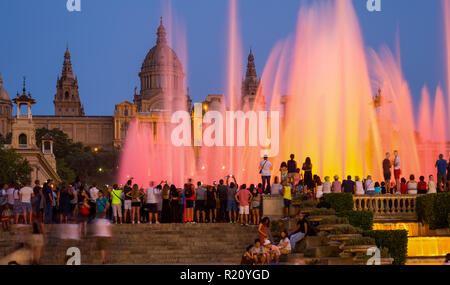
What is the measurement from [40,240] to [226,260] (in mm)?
5148

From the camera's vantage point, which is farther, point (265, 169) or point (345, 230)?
point (265, 169)

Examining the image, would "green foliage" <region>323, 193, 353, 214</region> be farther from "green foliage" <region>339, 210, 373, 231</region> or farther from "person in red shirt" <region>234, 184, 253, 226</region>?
"person in red shirt" <region>234, 184, 253, 226</region>

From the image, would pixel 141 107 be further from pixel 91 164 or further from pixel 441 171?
pixel 441 171

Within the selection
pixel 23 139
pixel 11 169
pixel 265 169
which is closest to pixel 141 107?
pixel 23 139

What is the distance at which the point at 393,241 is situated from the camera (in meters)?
20.5

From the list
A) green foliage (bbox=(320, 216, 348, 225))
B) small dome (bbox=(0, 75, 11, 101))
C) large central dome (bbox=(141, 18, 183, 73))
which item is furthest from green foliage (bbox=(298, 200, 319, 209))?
small dome (bbox=(0, 75, 11, 101))

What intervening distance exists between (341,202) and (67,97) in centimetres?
17050

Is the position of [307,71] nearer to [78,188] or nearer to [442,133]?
[442,133]

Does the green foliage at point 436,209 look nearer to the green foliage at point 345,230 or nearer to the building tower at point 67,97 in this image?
the green foliage at point 345,230

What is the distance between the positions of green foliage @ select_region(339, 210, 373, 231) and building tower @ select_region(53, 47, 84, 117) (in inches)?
6609

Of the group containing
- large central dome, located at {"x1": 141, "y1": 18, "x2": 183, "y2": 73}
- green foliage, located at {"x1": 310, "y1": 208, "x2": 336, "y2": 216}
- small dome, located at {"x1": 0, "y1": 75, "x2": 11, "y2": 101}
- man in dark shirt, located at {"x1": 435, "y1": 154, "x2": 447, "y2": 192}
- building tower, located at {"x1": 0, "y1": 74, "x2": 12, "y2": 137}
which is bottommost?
green foliage, located at {"x1": 310, "y1": 208, "x2": 336, "y2": 216}

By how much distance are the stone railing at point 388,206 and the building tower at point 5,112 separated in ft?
453

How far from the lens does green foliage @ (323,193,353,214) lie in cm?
2384
